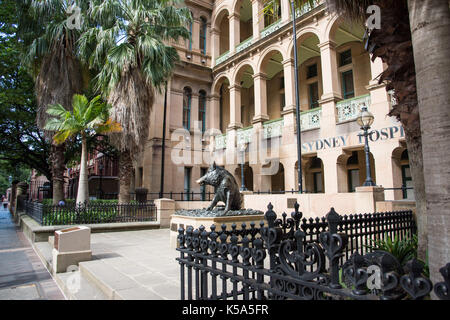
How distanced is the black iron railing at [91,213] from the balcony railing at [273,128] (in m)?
8.67

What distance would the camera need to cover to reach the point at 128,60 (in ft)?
43.9

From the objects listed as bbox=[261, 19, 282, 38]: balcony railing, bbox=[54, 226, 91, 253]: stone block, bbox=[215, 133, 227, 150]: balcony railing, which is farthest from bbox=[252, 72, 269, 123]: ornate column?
bbox=[54, 226, 91, 253]: stone block

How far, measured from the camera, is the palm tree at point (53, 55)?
14164mm

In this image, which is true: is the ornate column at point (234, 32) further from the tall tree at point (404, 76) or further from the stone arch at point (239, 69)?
the tall tree at point (404, 76)

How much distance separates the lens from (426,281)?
129 centimetres

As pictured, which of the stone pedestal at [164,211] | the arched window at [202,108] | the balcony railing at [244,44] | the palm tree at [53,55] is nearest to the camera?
the stone pedestal at [164,211]

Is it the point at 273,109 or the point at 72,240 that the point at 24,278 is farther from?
the point at 273,109

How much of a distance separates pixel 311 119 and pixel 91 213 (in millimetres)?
12273

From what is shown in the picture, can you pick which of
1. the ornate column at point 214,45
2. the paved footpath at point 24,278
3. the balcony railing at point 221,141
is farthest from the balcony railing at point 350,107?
the paved footpath at point 24,278
